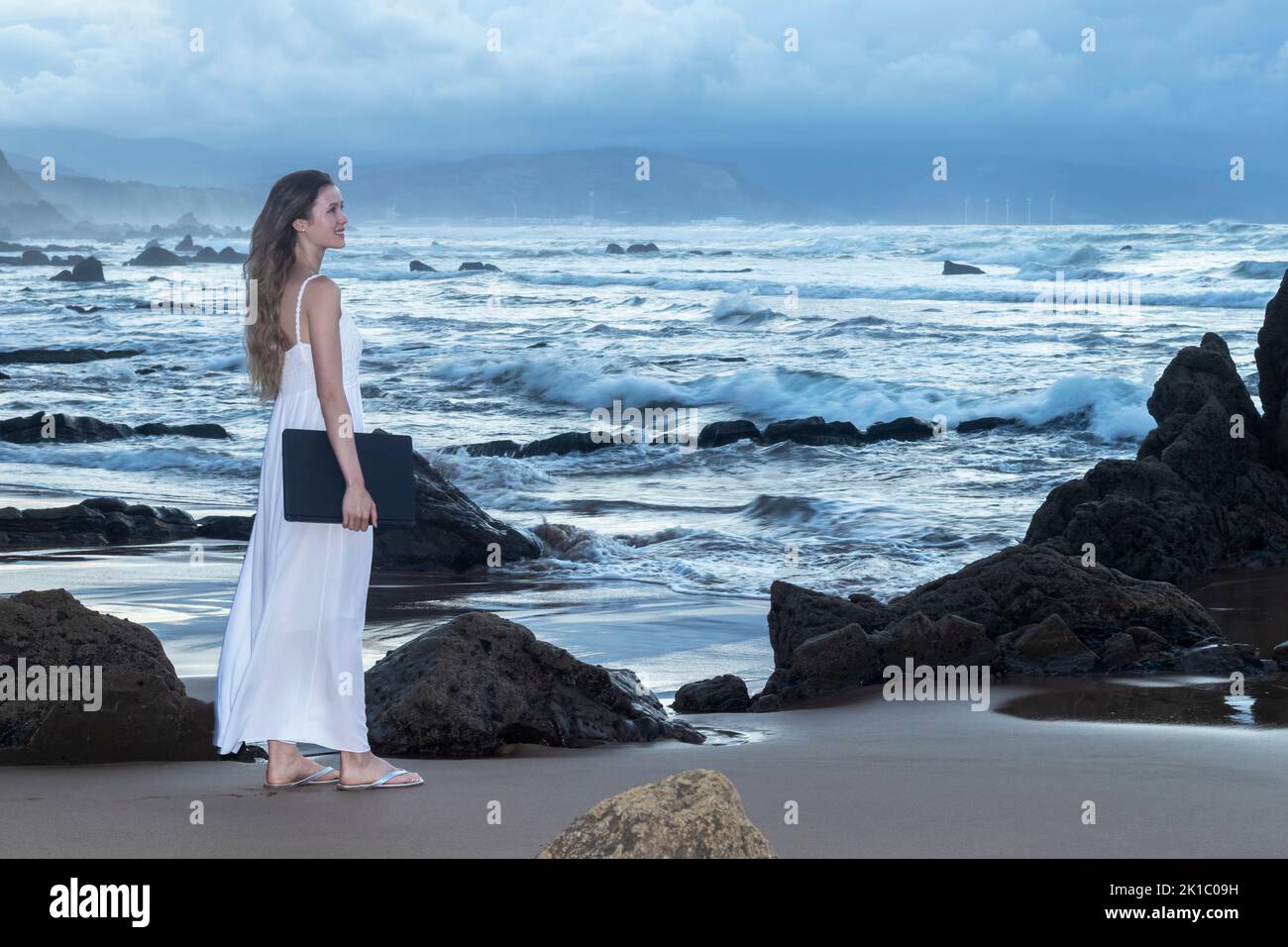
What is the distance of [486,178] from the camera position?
130 metres

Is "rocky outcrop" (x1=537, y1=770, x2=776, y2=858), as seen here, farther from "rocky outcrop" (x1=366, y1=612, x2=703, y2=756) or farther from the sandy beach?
"rocky outcrop" (x1=366, y1=612, x2=703, y2=756)

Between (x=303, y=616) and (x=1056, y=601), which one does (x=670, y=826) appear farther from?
(x=1056, y=601)

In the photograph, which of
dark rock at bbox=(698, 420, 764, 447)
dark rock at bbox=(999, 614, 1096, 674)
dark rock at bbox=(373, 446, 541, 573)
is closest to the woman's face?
dark rock at bbox=(999, 614, 1096, 674)

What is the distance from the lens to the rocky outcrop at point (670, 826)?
9.21 ft

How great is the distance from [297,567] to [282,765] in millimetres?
589

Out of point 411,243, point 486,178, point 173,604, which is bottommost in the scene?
point 173,604

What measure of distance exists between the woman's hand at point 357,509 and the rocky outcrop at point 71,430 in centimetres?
1358

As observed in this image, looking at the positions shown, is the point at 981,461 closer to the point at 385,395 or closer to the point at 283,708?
the point at 385,395

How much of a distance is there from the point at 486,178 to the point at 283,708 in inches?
5060

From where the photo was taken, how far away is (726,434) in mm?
17688

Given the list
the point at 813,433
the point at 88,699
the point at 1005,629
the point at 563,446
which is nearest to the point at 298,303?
the point at 88,699

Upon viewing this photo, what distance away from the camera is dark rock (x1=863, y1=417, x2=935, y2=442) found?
17812 millimetres

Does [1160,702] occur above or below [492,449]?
below

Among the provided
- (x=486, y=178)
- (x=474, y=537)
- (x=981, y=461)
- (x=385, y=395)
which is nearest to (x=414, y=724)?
(x=474, y=537)
